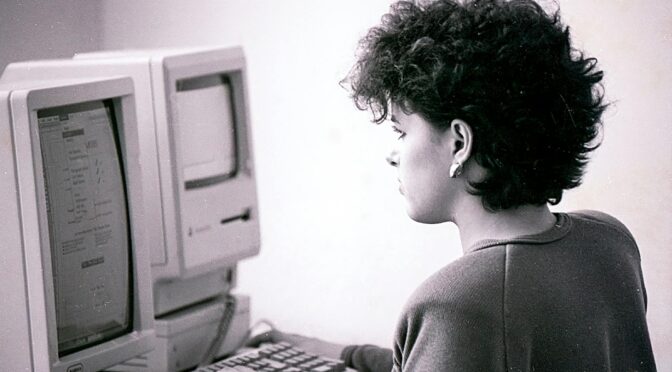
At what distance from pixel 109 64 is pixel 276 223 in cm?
83

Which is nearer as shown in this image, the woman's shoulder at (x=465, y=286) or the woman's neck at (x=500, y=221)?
the woman's shoulder at (x=465, y=286)

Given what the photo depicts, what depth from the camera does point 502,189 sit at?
3.67 ft

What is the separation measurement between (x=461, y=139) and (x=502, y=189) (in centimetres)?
8

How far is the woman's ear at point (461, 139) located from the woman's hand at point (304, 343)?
31.0 inches

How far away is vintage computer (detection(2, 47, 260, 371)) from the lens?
161 centimetres

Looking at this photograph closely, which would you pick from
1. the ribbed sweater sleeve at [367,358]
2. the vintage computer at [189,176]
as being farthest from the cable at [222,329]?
the ribbed sweater sleeve at [367,358]

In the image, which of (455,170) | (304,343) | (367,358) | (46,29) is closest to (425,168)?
(455,170)

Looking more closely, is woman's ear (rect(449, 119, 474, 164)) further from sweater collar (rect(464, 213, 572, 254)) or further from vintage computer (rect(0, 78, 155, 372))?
vintage computer (rect(0, 78, 155, 372))

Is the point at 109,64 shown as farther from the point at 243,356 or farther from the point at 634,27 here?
the point at 634,27

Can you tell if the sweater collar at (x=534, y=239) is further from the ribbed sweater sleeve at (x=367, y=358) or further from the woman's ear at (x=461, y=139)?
the ribbed sweater sleeve at (x=367, y=358)

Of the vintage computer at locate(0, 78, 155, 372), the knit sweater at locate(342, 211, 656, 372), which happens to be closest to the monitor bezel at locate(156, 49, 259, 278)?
the vintage computer at locate(0, 78, 155, 372)

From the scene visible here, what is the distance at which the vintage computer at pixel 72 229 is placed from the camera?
1303 mm

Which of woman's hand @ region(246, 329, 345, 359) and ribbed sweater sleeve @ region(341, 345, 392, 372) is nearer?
ribbed sweater sleeve @ region(341, 345, 392, 372)

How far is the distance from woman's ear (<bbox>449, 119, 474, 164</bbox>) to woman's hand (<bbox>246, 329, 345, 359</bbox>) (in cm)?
79
